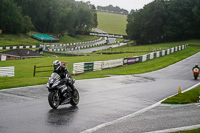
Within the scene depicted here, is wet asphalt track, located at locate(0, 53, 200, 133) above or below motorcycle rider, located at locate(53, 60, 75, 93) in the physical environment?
below

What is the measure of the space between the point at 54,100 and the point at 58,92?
0.45 metres

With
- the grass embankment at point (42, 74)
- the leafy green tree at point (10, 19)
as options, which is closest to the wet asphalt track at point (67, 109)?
the grass embankment at point (42, 74)

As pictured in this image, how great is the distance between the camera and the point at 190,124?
1125 cm

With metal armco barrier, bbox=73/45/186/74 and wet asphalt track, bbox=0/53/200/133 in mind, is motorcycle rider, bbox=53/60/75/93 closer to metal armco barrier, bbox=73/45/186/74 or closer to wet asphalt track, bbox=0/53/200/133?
wet asphalt track, bbox=0/53/200/133

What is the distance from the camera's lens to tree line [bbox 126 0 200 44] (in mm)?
96250

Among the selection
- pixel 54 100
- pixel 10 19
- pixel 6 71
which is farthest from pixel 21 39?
pixel 54 100

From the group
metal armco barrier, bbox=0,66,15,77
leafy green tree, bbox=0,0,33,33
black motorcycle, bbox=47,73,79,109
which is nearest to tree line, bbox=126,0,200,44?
leafy green tree, bbox=0,0,33,33

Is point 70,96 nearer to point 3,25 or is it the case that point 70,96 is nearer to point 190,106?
point 190,106

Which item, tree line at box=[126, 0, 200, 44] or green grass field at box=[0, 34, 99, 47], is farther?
tree line at box=[126, 0, 200, 44]

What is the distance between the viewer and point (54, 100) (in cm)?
1275

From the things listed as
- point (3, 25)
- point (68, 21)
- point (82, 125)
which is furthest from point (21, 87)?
point (68, 21)

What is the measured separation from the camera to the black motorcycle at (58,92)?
12484 mm

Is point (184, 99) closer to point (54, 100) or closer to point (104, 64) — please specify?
point (54, 100)

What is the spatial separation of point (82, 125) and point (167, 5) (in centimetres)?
9575
